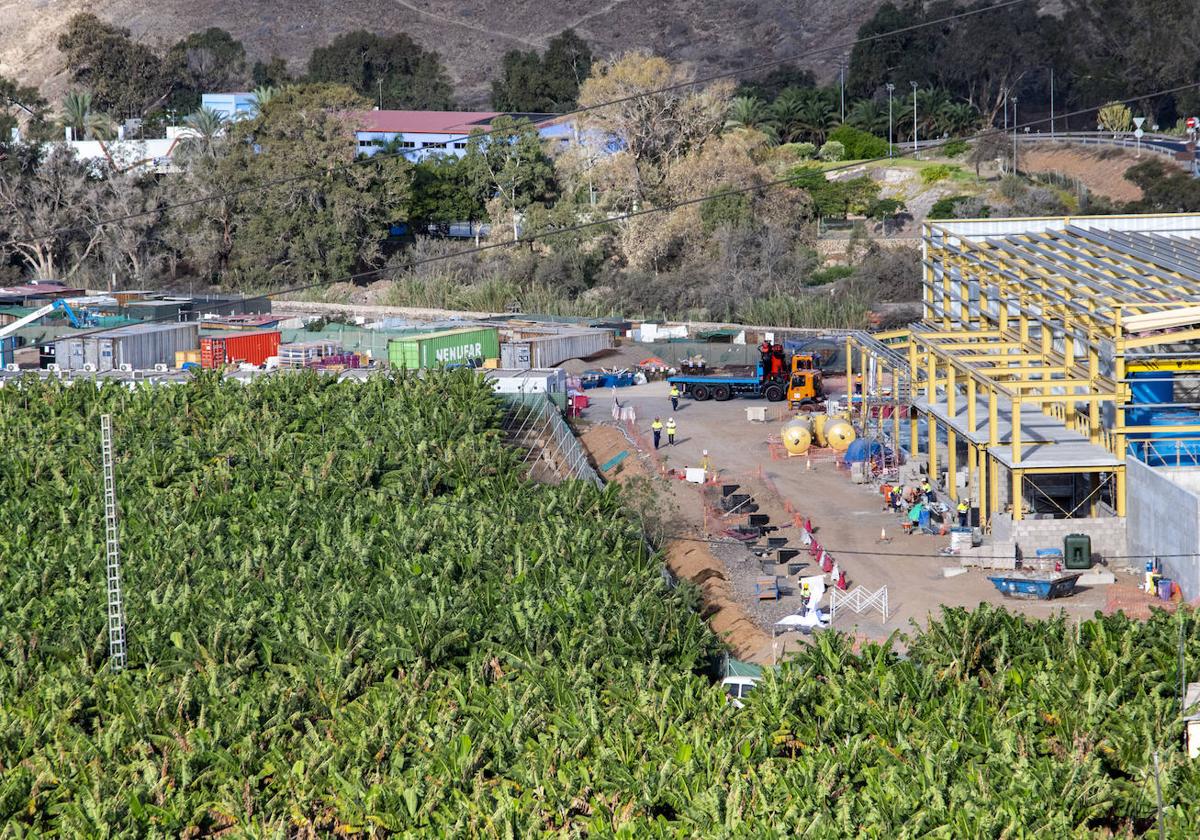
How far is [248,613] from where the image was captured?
2756 cm

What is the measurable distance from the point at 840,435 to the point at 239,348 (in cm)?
2721

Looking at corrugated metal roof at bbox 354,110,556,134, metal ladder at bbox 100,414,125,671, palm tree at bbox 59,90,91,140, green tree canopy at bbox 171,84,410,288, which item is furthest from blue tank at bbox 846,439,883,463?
palm tree at bbox 59,90,91,140

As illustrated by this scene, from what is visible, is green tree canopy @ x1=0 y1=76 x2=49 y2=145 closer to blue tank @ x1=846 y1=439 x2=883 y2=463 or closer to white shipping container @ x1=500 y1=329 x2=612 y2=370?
white shipping container @ x1=500 y1=329 x2=612 y2=370

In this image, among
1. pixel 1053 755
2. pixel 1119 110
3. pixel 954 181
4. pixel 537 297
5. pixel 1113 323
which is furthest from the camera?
pixel 1119 110

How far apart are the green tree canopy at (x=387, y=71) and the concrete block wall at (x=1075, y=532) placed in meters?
112

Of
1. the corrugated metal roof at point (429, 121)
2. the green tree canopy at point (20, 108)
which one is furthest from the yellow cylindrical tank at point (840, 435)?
the green tree canopy at point (20, 108)

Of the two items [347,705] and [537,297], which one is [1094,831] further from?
[537,297]

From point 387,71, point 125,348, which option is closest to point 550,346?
point 125,348

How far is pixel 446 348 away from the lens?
216ft

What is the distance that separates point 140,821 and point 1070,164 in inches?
3586

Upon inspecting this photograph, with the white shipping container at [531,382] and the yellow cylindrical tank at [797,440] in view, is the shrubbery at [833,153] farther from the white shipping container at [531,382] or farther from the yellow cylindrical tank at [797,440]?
the yellow cylindrical tank at [797,440]

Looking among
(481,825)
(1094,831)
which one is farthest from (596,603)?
(1094,831)

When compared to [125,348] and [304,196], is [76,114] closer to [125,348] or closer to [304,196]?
[304,196]

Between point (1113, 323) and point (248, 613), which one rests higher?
point (1113, 323)
